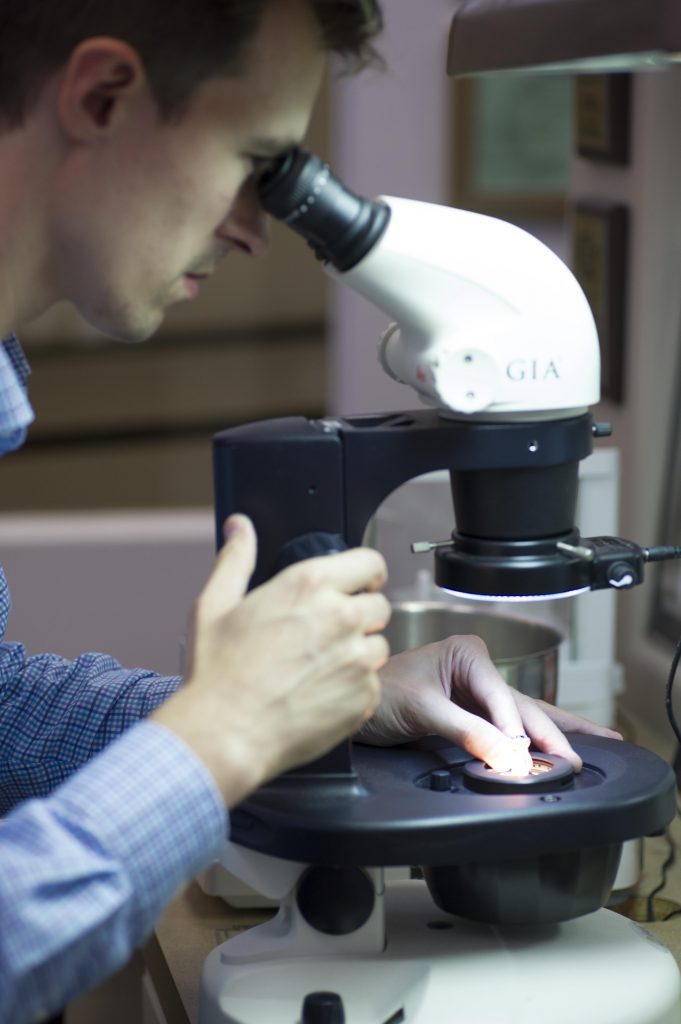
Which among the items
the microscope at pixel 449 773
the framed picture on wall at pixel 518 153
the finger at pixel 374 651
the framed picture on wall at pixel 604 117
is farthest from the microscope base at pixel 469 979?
the framed picture on wall at pixel 518 153

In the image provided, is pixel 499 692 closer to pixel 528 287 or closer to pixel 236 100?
pixel 528 287

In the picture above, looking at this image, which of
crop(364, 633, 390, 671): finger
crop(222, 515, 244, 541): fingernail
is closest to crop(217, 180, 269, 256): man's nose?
crop(222, 515, 244, 541): fingernail

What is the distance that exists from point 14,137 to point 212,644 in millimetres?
387

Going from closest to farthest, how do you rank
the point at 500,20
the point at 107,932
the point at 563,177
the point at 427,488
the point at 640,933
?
the point at 107,932 → the point at 640,933 → the point at 500,20 → the point at 427,488 → the point at 563,177

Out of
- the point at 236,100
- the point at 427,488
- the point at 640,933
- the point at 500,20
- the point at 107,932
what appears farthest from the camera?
the point at 427,488

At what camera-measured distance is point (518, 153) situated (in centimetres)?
336

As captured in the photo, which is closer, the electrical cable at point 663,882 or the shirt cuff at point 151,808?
the shirt cuff at point 151,808

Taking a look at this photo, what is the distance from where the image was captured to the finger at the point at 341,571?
0.96 m

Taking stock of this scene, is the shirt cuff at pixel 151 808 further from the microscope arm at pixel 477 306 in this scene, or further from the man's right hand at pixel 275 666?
the microscope arm at pixel 477 306

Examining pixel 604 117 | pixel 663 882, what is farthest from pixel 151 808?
pixel 604 117

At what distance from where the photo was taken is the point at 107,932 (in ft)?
2.78

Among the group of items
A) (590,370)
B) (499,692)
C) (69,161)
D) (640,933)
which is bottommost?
(640,933)

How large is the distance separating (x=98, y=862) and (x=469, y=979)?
0.31 meters

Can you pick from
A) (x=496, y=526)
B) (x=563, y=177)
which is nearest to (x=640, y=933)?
(x=496, y=526)
